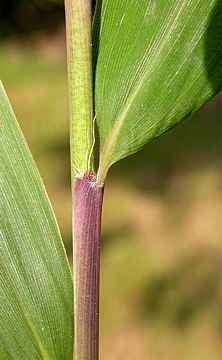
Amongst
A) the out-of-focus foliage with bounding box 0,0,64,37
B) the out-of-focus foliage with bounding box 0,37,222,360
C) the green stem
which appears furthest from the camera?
the out-of-focus foliage with bounding box 0,0,64,37

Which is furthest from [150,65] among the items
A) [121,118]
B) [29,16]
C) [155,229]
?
[29,16]

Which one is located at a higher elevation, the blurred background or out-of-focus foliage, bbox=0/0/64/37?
out-of-focus foliage, bbox=0/0/64/37

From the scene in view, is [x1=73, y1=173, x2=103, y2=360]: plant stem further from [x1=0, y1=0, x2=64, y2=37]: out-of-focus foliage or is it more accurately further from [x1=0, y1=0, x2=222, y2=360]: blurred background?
[x1=0, y1=0, x2=64, y2=37]: out-of-focus foliage

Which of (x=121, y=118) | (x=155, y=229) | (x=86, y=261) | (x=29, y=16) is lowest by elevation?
(x=86, y=261)

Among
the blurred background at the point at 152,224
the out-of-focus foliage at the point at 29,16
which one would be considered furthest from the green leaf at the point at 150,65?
the out-of-focus foliage at the point at 29,16

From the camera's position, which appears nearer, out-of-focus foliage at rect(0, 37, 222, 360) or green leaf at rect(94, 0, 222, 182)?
green leaf at rect(94, 0, 222, 182)

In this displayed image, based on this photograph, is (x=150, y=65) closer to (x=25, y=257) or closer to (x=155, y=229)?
(x=25, y=257)

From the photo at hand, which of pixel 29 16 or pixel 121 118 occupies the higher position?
pixel 29 16

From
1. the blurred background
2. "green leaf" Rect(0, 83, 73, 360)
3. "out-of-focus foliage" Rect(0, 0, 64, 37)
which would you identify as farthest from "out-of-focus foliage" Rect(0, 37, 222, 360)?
"green leaf" Rect(0, 83, 73, 360)
